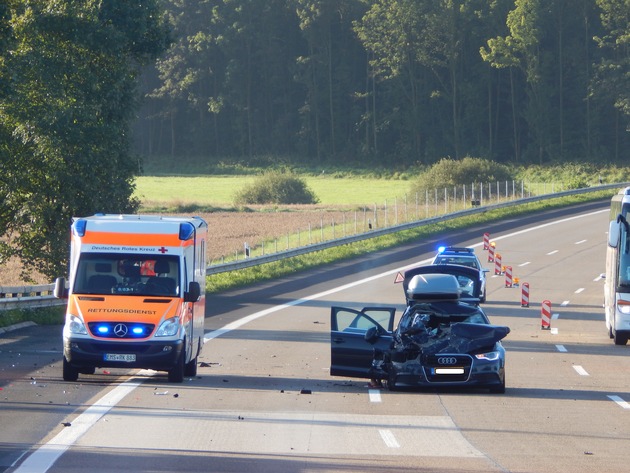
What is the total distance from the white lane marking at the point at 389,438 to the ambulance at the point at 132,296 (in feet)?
16.6

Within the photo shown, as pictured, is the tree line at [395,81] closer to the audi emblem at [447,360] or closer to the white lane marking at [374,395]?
the white lane marking at [374,395]

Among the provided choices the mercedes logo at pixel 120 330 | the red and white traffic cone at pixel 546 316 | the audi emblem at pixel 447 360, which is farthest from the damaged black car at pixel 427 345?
the red and white traffic cone at pixel 546 316

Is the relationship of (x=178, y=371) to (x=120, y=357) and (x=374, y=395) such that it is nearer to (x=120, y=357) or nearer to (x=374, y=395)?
(x=120, y=357)

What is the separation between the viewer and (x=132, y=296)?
62.0 ft

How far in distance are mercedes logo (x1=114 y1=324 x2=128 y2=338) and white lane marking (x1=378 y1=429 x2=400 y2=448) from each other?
5.47m

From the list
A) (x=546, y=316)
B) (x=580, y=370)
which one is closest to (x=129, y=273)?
(x=580, y=370)

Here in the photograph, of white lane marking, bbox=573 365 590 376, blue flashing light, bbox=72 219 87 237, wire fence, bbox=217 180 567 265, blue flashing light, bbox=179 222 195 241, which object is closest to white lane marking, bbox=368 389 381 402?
blue flashing light, bbox=179 222 195 241

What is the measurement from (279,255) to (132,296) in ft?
85.6

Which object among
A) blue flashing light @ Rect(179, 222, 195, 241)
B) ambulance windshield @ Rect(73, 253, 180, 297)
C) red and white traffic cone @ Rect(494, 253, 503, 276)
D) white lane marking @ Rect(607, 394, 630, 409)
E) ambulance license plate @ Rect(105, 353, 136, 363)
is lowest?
red and white traffic cone @ Rect(494, 253, 503, 276)

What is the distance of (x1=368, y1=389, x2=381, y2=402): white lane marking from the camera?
17750 millimetres

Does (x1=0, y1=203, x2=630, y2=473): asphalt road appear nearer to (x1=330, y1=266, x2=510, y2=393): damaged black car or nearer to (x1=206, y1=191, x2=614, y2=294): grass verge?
(x1=330, y1=266, x2=510, y2=393): damaged black car

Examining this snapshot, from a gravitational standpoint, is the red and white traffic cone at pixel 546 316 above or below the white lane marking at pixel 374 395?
below

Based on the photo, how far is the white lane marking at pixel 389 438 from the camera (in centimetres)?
1353

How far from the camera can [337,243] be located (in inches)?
1971
